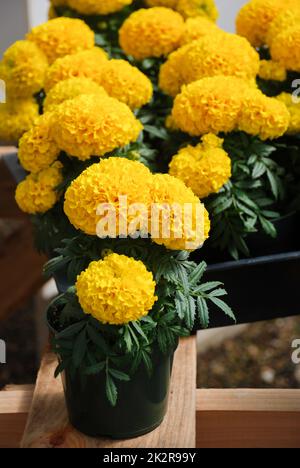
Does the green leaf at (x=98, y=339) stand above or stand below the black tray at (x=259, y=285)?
above

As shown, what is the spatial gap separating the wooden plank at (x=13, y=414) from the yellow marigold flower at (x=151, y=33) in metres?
0.66

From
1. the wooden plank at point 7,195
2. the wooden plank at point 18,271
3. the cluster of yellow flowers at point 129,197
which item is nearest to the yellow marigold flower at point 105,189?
the cluster of yellow flowers at point 129,197

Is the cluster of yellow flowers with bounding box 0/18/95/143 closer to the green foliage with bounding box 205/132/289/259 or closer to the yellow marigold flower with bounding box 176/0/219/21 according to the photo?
the yellow marigold flower with bounding box 176/0/219/21

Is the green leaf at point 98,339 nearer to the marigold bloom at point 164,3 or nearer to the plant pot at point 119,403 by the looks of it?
the plant pot at point 119,403

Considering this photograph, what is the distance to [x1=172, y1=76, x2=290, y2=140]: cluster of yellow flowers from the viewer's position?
1148 mm

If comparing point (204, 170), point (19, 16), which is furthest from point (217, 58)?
point (19, 16)

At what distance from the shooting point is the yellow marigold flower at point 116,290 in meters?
0.85

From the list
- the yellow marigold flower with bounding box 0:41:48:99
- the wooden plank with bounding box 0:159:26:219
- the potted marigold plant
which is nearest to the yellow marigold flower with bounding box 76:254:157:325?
the potted marigold plant

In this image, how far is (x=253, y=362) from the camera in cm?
234

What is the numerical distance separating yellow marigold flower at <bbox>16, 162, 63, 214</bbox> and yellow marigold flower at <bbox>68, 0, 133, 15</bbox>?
454 millimetres

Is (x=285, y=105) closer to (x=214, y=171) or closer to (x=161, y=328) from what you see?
(x=214, y=171)

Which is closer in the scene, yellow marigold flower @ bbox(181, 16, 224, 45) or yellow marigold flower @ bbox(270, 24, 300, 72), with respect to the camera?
yellow marigold flower @ bbox(270, 24, 300, 72)

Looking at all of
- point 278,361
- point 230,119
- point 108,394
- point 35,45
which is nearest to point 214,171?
point 230,119

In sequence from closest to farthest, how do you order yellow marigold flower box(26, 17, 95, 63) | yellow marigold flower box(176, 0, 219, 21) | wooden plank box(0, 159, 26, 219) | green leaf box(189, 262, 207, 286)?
1. green leaf box(189, 262, 207, 286)
2. yellow marigold flower box(26, 17, 95, 63)
3. yellow marigold flower box(176, 0, 219, 21)
4. wooden plank box(0, 159, 26, 219)
